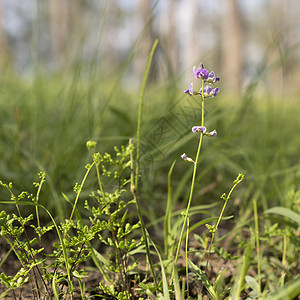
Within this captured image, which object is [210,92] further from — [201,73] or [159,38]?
[159,38]

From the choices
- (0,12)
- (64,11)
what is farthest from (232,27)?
(0,12)

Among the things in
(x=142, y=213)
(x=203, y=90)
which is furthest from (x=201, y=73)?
(x=142, y=213)

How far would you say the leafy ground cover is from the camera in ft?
2.13

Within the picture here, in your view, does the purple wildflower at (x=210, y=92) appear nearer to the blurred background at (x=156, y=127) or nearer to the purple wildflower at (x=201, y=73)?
the purple wildflower at (x=201, y=73)

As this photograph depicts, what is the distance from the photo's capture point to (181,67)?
4.57 feet

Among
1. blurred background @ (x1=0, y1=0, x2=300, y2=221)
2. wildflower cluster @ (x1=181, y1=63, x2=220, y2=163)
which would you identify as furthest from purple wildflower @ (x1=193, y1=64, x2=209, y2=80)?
blurred background @ (x1=0, y1=0, x2=300, y2=221)

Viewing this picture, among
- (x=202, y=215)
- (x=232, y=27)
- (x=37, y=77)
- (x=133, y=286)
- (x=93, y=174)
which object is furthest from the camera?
(x=232, y=27)

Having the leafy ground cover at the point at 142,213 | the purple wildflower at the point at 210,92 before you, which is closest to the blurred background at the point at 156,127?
the leafy ground cover at the point at 142,213

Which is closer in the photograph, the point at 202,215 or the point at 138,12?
the point at 202,215

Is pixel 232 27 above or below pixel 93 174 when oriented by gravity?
above

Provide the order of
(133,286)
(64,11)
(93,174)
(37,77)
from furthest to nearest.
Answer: (64,11)
(37,77)
(93,174)
(133,286)

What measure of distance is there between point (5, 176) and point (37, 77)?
62 cm

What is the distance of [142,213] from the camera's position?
1.14 metres

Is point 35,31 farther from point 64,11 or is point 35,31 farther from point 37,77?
point 64,11
